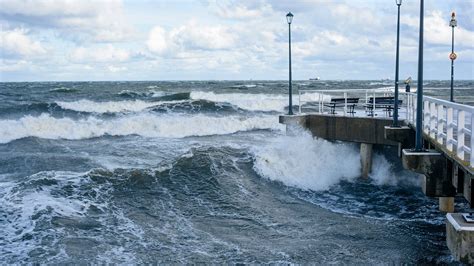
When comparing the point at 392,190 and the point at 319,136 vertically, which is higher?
the point at 319,136

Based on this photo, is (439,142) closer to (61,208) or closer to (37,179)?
(61,208)

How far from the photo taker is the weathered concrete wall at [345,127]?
53.7 feet

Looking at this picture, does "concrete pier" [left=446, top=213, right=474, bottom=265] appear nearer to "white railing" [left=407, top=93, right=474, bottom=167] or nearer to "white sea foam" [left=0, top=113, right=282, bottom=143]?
"white railing" [left=407, top=93, right=474, bottom=167]

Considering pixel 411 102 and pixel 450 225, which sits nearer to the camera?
pixel 450 225

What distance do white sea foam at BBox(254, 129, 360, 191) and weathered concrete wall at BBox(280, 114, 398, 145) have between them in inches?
19.3

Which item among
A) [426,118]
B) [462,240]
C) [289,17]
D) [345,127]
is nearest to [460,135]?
[462,240]

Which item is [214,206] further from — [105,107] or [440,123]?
[105,107]

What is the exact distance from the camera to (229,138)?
28.3 meters

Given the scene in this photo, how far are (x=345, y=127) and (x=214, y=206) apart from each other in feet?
19.3

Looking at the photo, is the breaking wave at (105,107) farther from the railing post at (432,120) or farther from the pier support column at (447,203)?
the railing post at (432,120)

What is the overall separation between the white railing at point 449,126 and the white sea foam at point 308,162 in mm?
3831

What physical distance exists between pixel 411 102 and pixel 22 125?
23.4 meters

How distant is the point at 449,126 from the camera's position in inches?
376

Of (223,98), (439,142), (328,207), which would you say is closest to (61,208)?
(328,207)
